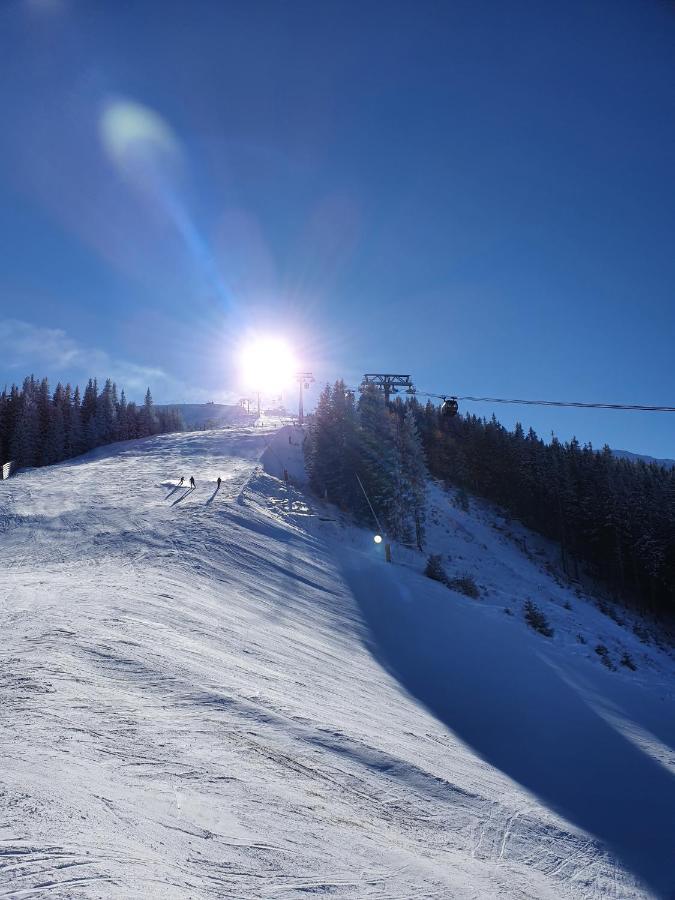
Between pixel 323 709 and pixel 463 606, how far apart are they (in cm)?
1425

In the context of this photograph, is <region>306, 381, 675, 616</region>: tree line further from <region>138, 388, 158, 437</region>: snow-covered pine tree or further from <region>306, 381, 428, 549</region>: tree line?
<region>138, 388, 158, 437</region>: snow-covered pine tree

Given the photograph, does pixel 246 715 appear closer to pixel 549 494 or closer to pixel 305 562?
pixel 305 562

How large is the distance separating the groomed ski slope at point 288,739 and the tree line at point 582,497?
27573mm

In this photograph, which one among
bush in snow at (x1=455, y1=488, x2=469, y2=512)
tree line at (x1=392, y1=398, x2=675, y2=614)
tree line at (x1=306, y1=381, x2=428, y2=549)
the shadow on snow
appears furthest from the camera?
bush in snow at (x1=455, y1=488, x2=469, y2=512)

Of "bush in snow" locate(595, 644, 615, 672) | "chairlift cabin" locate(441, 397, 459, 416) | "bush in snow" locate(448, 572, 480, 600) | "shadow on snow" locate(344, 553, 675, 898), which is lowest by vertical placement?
"bush in snow" locate(595, 644, 615, 672)

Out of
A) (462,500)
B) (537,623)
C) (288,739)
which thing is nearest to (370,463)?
(537,623)

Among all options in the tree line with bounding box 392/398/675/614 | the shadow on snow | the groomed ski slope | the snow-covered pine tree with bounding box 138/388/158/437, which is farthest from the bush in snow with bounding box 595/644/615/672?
the snow-covered pine tree with bounding box 138/388/158/437

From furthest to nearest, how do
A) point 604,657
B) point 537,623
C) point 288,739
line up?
point 537,623, point 604,657, point 288,739

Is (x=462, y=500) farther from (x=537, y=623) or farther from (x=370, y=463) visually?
(x=537, y=623)

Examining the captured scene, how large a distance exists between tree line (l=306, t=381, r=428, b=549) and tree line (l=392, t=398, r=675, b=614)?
14.9ft

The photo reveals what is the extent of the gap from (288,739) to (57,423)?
63211mm

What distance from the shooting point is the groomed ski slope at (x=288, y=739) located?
325 cm

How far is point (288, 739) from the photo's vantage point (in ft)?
17.3

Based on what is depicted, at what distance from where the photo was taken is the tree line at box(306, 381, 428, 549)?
32.8 m
